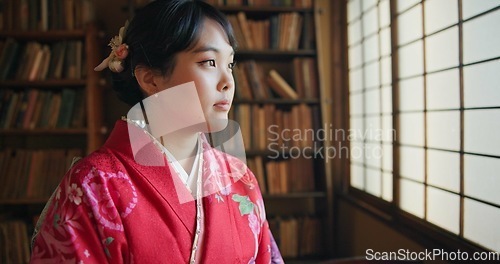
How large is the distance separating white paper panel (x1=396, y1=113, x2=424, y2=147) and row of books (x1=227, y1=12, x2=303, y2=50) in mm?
941

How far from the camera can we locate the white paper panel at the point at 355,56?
2502mm

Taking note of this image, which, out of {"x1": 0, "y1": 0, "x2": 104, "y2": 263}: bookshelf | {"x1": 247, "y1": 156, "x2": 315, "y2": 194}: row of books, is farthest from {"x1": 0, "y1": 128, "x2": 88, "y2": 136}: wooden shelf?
{"x1": 247, "y1": 156, "x2": 315, "y2": 194}: row of books

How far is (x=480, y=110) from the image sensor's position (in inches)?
52.3

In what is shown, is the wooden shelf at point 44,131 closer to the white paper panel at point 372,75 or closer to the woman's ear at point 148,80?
the woman's ear at point 148,80

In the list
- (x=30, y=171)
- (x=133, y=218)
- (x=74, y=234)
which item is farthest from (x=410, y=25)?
(x=30, y=171)

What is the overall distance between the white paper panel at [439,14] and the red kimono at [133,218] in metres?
1.10

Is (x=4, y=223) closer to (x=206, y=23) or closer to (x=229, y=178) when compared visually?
(x=229, y=178)

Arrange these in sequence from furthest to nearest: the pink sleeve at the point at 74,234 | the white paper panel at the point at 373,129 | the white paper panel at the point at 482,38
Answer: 1. the white paper panel at the point at 373,129
2. the white paper panel at the point at 482,38
3. the pink sleeve at the point at 74,234

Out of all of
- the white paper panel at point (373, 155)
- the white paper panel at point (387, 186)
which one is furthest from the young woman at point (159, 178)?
the white paper panel at point (373, 155)

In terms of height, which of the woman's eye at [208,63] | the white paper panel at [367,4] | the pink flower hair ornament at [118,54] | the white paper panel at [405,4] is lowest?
the woman's eye at [208,63]

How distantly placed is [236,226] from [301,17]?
6.13 feet

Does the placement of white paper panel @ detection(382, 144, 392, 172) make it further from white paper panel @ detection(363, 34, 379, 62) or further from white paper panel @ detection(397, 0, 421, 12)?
white paper panel @ detection(397, 0, 421, 12)

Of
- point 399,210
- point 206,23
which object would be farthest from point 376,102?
point 206,23

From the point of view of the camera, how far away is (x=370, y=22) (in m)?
2.32
